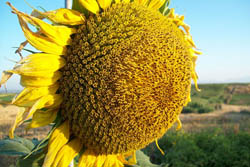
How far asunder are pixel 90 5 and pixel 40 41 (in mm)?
343

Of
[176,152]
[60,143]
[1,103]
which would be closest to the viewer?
[1,103]

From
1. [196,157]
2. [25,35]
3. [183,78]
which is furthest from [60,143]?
[196,157]

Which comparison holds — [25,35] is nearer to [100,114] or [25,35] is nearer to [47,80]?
[47,80]

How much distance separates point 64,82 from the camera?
1.34m

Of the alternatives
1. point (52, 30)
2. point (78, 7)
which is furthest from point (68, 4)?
point (52, 30)

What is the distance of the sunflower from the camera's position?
128 centimetres

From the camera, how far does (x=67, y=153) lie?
4.64ft

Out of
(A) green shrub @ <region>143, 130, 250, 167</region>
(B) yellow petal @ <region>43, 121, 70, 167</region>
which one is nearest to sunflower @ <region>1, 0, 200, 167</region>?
(B) yellow petal @ <region>43, 121, 70, 167</region>

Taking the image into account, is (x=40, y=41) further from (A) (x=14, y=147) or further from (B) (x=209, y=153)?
(B) (x=209, y=153)

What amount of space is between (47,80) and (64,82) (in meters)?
0.09

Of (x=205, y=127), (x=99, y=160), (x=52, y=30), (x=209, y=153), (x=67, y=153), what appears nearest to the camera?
(x=52, y=30)

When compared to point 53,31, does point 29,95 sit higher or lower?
lower

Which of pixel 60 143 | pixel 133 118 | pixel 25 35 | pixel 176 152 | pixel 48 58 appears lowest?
pixel 176 152

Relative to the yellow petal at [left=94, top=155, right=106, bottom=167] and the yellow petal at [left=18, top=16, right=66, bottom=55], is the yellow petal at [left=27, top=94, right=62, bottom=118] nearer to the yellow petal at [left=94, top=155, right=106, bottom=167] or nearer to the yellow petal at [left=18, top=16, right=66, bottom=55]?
the yellow petal at [left=18, top=16, right=66, bottom=55]
